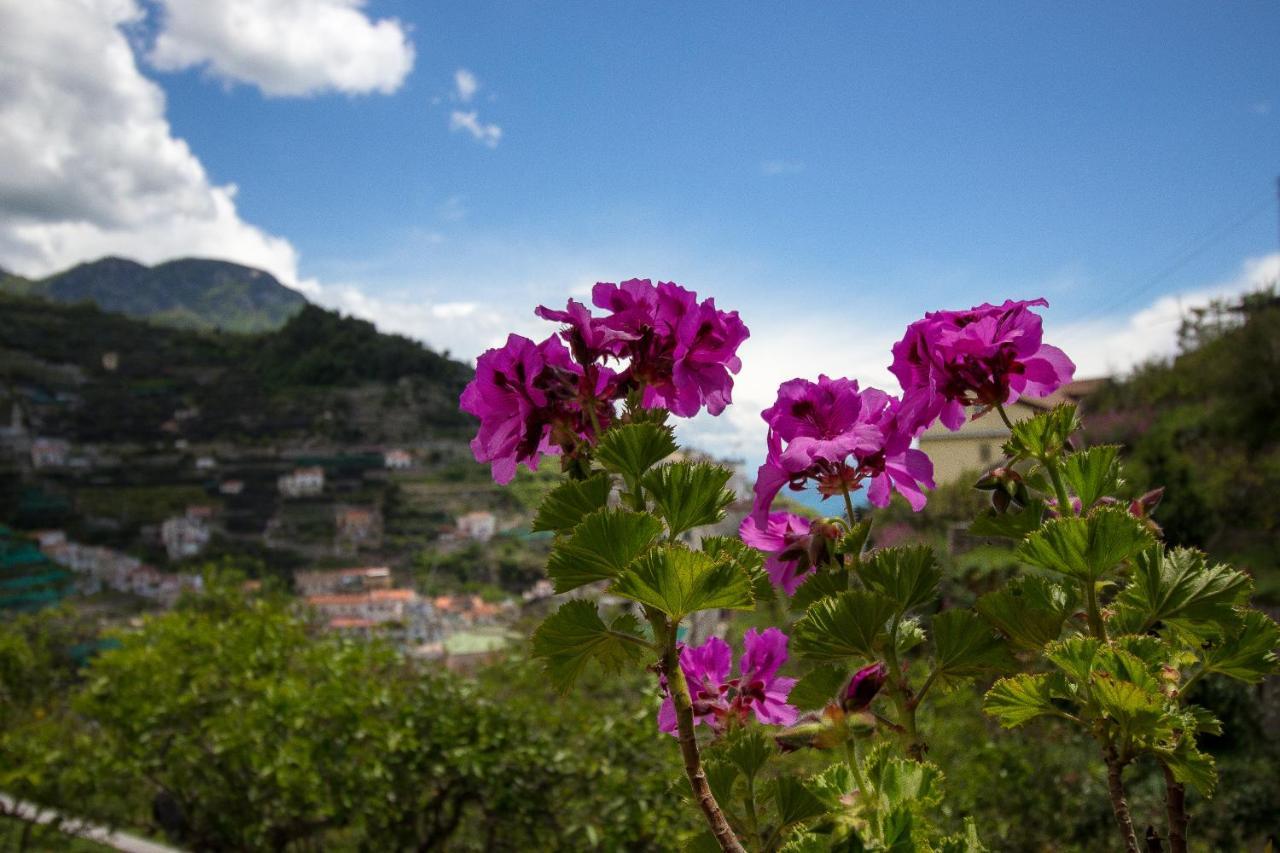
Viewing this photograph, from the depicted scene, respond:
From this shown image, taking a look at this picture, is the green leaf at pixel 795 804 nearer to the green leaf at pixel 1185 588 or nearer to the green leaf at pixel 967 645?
the green leaf at pixel 967 645

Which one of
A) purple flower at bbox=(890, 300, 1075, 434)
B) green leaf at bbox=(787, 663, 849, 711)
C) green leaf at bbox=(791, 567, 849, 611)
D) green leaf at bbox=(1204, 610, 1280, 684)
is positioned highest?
purple flower at bbox=(890, 300, 1075, 434)

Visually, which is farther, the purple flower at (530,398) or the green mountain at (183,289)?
the green mountain at (183,289)

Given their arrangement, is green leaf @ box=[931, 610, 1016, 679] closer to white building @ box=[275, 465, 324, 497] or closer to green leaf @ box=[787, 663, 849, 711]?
green leaf @ box=[787, 663, 849, 711]

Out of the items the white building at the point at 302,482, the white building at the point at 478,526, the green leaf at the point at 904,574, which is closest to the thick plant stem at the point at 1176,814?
the green leaf at the point at 904,574

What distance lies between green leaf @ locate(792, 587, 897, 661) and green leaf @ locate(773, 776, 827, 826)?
9 centimetres

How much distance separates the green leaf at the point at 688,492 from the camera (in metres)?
0.54

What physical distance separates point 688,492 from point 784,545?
0.17 meters

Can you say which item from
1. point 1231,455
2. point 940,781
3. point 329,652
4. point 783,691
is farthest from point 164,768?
point 1231,455

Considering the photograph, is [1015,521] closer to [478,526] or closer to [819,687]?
[819,687]

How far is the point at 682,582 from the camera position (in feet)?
1.65

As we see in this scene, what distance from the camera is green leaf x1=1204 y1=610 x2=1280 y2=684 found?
570 millimetres

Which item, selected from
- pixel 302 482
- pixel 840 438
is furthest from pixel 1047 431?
pixel 302 482

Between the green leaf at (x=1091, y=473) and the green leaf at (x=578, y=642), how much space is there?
36 cm

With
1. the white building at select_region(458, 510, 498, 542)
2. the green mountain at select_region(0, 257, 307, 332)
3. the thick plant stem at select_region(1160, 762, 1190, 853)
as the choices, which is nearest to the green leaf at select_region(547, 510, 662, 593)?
the thick plant stem at select_region(1160, 762, 1190, 853)
